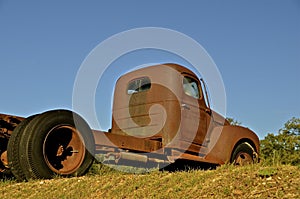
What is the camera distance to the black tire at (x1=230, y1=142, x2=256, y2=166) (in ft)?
32.6

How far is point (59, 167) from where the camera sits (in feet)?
23.3

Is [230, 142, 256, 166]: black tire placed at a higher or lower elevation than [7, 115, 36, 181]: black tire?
higher

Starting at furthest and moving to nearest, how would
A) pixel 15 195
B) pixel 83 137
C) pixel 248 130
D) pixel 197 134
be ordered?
pixel 248 130, pixel 197 134, pixel 83 137, pixel 15 195

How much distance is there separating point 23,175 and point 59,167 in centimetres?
66

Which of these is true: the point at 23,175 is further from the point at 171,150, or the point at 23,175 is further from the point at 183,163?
the point at 183,163

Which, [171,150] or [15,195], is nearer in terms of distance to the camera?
[15,195]

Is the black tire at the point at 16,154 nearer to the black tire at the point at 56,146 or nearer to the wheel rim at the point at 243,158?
the black tire at the point at 56,146

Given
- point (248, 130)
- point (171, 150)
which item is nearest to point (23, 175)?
point (171, 150)

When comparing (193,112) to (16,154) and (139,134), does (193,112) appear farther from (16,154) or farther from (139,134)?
(16,154)

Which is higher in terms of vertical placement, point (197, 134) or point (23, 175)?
point (197, 134)

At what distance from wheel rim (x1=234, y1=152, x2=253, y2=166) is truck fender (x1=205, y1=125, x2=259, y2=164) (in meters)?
0.28

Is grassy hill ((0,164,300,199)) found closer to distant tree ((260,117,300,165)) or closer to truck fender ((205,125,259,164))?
truck fender ((205,125,259,164))

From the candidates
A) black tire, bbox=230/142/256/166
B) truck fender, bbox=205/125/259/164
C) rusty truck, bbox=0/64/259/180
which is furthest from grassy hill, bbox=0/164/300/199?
black tire, bbox=230/142/256/166

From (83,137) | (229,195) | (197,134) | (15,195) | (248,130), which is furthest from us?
(248,130)
